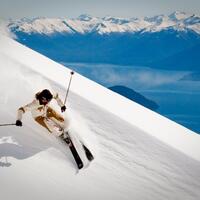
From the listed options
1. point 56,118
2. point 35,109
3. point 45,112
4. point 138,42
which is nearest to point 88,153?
point 56,118

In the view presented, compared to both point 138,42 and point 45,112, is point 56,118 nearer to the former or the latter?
point 45,112

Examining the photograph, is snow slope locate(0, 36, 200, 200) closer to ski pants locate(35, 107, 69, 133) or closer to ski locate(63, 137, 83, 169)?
ski locate(63, 137, 83, 169)

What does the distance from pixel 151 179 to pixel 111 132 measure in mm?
1609

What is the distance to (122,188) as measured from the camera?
9.06 m

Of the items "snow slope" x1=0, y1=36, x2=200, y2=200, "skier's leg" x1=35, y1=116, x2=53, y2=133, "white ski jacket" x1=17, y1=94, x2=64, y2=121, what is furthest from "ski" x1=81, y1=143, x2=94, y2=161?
"white ski jacket" x1=17, y1=94, x2=64, y2=121

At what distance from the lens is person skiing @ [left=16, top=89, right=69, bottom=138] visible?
8773 millimetres

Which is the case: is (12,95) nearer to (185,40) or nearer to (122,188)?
(122,188)

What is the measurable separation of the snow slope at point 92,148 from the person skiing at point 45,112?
0.49 m

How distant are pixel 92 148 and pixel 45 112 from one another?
5.41ft

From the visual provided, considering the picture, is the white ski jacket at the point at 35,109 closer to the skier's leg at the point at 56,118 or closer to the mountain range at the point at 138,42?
the skier's leg at the point at 56,118

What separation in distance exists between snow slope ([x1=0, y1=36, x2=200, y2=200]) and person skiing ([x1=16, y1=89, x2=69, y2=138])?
0.49m

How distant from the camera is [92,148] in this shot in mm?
10039

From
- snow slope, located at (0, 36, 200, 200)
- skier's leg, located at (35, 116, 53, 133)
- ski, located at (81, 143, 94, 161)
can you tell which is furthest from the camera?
ski, located at (81, 143, 94, 161)

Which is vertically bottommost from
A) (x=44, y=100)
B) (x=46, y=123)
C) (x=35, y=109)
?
(x=46, y=123)
